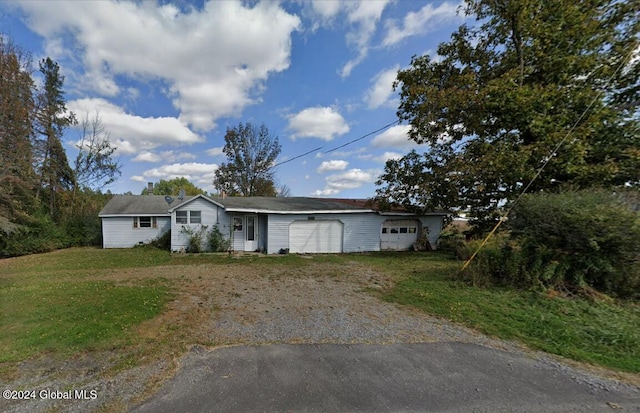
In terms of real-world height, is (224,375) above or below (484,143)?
below

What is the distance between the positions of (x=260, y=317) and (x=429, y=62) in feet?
47.2

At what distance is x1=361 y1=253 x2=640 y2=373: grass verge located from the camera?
3.96 metres

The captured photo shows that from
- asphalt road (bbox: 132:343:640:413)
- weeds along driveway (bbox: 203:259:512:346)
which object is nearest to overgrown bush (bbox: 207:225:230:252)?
weeds along driveway (bbox: 203:259:512:346)

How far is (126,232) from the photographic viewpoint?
56.0 ft

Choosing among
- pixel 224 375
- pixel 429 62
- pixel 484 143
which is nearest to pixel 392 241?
pixel 484 143

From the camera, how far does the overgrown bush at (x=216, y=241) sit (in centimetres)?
1500

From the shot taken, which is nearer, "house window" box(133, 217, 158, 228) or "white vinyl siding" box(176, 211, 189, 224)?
"white vinyl siding" box(176, 211, 189, 224)

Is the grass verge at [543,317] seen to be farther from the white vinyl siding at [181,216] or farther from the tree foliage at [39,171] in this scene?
the tree foliage at [39,171]

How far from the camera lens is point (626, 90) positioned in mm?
11328

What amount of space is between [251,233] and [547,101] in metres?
15.4

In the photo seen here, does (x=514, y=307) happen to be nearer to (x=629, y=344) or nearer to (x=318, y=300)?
(x=629, y=344)

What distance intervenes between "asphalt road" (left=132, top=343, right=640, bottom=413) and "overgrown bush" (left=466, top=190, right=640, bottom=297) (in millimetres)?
4191

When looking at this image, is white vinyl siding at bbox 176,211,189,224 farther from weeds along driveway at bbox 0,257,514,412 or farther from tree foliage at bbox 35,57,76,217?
tree foliage at bbox 35,57,76,217

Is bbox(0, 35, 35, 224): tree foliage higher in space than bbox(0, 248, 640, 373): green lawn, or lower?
higher
